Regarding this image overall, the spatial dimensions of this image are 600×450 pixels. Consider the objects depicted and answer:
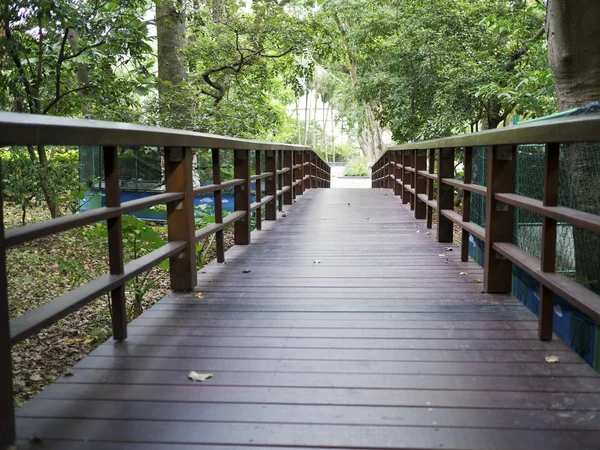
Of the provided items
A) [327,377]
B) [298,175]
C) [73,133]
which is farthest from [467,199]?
[298,175]

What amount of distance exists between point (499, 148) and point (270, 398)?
2128 mm

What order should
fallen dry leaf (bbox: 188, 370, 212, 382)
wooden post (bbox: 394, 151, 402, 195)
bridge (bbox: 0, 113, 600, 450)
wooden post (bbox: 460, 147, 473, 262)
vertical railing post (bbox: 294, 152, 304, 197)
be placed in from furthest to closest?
vertical railing post (bbox: 294, 152, 304, 197) < wooden post (bbox: 394, 151, 402, 195) < wooden post (bbox: 460, 147, 473, 262) < fallen dry leaf (bbox: 188, 370, 212, 382) < bridge (bbox: 0, 113, 600, 450)

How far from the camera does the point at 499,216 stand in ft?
12.0

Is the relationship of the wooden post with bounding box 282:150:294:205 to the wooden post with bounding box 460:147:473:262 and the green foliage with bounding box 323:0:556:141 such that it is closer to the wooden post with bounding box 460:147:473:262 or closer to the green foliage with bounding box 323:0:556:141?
the green foliage with bounding box 323:0:556:141

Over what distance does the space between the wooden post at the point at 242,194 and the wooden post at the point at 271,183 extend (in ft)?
5.40

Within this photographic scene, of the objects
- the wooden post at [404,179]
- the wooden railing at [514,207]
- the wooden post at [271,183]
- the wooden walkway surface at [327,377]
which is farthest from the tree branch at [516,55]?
the wooden walkway surface at [327,377]

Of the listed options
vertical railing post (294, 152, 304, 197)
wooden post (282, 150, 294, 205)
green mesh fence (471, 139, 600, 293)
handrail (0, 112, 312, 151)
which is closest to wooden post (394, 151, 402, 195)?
vertical railing post (294, 152, 304, 197)

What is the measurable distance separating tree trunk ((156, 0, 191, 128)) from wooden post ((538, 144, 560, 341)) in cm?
792

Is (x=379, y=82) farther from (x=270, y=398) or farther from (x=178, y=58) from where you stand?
(x=270, y=398)

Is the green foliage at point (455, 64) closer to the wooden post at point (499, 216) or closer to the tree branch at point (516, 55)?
the tree branch at point (516, 55)

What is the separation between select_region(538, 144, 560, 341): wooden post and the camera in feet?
9.11

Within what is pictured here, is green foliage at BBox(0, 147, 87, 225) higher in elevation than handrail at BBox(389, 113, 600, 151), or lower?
lower

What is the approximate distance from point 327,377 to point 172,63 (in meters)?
9.63

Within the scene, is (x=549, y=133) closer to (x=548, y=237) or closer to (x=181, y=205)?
(x=548, y=237)
